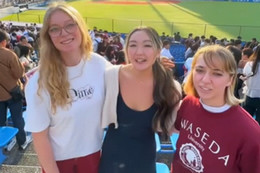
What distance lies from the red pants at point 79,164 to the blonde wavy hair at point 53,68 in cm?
50

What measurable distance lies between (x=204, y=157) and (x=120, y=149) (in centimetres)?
66

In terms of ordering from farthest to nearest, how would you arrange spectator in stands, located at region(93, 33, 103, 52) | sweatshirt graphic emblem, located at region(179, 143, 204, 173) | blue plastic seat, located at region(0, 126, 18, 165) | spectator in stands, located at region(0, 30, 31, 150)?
spectator in stands, located at region(93, 33, 103, 52) < spectator in stands, located at region(0, 30, 31, 150) < blue plastic seat, located at region(0, 126, 18, 165) < sweatshirt graphic emblem, located at region(179, 143, 204, 173)

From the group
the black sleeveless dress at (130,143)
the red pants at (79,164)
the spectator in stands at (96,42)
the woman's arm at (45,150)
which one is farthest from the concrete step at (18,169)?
the spectator in stands at (96,42)

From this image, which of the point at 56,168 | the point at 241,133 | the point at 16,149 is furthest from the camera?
the point at 16,149

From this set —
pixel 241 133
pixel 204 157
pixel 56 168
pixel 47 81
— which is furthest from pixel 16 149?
pixel 241 133

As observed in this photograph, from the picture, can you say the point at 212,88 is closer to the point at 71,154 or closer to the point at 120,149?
the point at 120,149

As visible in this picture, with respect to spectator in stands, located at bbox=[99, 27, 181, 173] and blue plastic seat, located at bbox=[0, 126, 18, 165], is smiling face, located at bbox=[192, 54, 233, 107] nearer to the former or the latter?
spectator in stands, located at bbox=[99, 27, 181, 173]

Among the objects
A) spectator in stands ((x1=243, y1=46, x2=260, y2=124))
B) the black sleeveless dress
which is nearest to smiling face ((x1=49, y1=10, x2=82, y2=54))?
the black sleeveless dress

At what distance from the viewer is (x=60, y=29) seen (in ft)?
6.46

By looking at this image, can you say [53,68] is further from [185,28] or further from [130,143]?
[185,28]

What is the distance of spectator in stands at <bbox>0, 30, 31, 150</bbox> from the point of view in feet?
13.3

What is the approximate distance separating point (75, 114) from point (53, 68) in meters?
0.38

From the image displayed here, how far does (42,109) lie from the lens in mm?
1982

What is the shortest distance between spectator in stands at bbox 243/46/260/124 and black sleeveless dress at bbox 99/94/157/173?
9.08 ft
